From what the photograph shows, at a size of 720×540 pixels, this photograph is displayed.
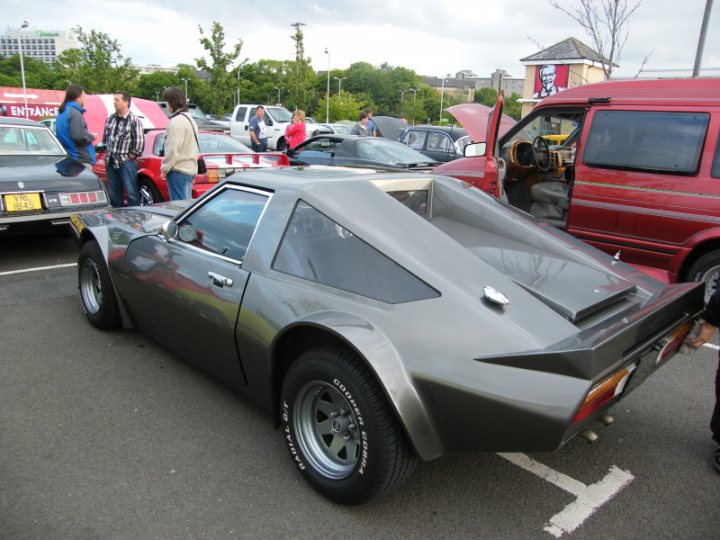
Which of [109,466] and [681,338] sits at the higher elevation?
[681,338]

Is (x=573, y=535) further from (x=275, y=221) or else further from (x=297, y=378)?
(x=275, y=221)

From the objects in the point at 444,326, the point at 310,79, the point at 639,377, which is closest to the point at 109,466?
the point at 444,326

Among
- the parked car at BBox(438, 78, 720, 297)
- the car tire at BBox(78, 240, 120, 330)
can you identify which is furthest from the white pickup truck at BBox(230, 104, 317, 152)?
the car tire at BBox(78, 240, 120, 330)

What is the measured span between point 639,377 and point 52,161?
670 centimetres

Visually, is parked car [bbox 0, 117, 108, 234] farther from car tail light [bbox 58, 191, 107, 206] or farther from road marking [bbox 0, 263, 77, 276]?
road marking [bbox 0, 263, 77, 276]

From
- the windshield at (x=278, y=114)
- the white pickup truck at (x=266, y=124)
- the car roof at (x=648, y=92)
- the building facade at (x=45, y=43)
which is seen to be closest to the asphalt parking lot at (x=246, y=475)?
the car roof at (x=648, y=92)

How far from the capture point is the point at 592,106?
5.23 metres

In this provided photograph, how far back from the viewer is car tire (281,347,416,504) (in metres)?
2.12

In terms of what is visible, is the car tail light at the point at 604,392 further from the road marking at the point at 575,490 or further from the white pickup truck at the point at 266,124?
the white pickup truck at the point at 266,124

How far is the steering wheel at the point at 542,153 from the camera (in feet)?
21.7

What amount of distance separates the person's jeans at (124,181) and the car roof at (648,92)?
16.5 ft

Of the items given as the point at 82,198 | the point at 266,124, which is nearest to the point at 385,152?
the point at 82,198

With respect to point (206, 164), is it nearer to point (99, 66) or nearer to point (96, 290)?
point (96, 290)

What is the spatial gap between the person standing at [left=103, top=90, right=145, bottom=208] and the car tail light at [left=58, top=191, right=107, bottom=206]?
2.51 ft
